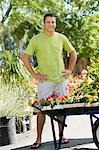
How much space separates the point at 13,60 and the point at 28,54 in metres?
4.31

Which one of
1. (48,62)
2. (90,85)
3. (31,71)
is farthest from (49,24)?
(90,85)

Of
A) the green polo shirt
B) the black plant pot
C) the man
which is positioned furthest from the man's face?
the black plant pot

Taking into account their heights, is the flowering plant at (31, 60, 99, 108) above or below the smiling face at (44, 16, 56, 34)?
below

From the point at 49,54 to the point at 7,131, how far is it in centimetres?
160

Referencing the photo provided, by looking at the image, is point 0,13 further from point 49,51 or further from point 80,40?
point 49,51

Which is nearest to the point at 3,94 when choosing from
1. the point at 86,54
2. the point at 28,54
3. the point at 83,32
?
the point at 28,54

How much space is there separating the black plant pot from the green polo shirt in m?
1.30

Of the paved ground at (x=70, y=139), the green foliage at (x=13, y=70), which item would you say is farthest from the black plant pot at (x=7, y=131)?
the green foliage at (x=13, y=70)

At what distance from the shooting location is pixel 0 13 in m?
17.5

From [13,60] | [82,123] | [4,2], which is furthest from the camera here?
[4,2]

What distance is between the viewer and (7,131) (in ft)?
23.6

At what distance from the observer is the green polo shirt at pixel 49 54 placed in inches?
246

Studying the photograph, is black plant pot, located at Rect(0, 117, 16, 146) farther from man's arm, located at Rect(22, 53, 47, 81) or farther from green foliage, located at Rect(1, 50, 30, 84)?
green foliage, located at Rect(1, 50, 30, 84)

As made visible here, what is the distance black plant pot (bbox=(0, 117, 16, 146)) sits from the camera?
281 inches
